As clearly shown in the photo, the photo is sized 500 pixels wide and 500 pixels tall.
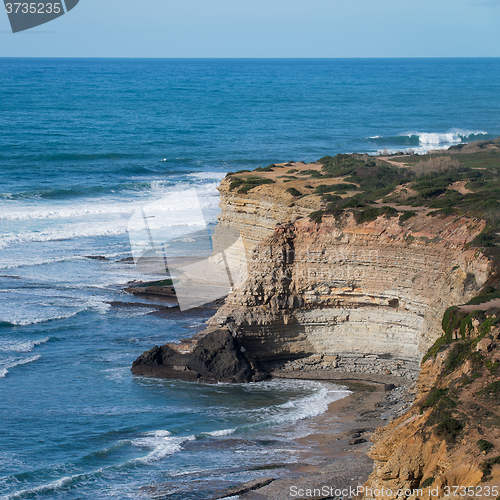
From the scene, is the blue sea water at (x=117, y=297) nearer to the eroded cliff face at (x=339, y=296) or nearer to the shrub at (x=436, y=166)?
the eroded cliff face at (x=339, y=296)

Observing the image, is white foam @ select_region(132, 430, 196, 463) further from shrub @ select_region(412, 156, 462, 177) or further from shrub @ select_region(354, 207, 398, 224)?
shrub @ select_region(412, 156, 462, 177)

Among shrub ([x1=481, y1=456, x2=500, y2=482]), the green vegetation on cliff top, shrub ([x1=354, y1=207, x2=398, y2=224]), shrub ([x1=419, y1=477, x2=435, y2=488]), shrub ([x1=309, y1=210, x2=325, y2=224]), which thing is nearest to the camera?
shrub ([x1=481, y1=456, x2=500, y2=482])

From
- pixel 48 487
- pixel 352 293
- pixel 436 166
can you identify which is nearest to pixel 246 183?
pixel 436 166

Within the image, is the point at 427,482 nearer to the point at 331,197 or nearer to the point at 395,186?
the point at 331,197

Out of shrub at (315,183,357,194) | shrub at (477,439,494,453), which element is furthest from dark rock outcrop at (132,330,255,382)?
shrub at (477,439,494,453)

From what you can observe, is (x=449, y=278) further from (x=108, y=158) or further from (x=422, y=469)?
(x=108, y=158)

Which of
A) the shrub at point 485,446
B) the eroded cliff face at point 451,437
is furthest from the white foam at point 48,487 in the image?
the shrub at point 485,446

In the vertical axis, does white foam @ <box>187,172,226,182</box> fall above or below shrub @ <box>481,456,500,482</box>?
above
